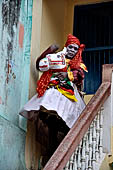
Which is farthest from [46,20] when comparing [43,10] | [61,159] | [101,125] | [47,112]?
[61,159]

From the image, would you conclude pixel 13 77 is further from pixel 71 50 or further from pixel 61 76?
pixel 71 50

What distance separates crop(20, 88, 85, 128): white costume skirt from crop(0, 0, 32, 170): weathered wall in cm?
27

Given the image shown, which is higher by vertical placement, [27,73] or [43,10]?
[43,10]

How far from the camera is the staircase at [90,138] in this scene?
7.66m

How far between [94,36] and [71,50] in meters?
1.81

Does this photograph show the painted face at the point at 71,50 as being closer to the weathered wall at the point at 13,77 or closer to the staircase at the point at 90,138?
the weathered wall at the point at 13,77

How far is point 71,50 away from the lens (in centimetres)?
977

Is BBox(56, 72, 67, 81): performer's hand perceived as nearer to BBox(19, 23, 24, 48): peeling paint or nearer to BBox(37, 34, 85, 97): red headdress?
BBox(37, 34, 85, 97): red headdress

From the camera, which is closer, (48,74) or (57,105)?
(57,105)

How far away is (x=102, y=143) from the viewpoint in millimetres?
8250

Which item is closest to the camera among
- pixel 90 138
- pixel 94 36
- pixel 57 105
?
pixel 90 138

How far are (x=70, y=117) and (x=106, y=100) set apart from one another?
793 mm

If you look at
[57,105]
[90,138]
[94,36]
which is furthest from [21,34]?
[90,138]

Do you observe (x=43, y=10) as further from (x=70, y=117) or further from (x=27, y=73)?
(x=70, y=117)
